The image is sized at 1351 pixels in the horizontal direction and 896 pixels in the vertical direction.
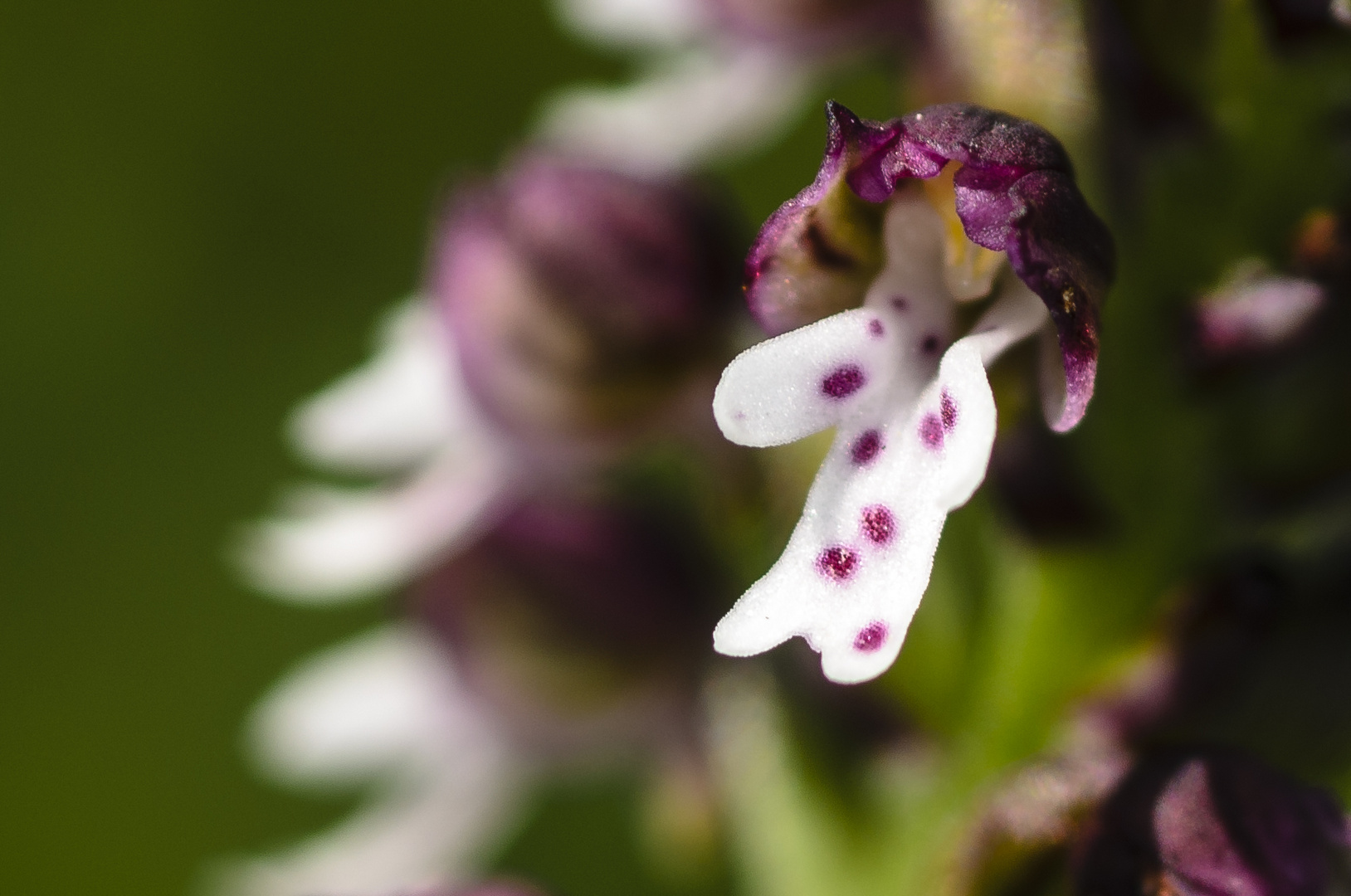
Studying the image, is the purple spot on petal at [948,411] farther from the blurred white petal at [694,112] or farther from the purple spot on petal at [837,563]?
the blurred white petal at [694,112]

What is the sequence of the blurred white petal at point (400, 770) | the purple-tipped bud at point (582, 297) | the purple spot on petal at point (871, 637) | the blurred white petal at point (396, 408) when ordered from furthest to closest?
the blurred white petal at point (400, 770)
the blurred white petal at point (396, 408)
the purple-tipped bud at point (582, 297)
the purple spot on petal at point (871, 637)

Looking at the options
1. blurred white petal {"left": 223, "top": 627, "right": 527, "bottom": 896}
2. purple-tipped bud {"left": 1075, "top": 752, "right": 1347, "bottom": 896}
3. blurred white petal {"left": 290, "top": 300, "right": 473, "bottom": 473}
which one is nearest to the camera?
purple-tipped bud {"left": 1075, "top": 752, "right": 1347, "bottom": 896}

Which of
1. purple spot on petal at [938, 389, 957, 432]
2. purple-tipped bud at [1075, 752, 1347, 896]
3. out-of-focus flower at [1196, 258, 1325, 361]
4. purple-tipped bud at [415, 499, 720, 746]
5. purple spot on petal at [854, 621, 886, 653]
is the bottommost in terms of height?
purple-tipped bud at [1075, 752, 1347, 896]

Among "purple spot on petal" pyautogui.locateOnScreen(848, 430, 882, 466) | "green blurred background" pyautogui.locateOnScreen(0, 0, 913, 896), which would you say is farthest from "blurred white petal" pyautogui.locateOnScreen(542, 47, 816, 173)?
"green blurred background" pyautogui.locateOnScreen(0, 0, 913, 896)

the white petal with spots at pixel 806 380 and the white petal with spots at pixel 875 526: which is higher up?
the white petal with spots at pixel 806 380

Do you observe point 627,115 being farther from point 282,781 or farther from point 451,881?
point 282,781

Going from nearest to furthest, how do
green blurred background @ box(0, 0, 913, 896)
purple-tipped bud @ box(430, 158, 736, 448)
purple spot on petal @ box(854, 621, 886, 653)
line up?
purple spot on petal @ box(854, 621, 886, 653) → purple-tipped bud @ box(430, 158, 736, 448) → green blurred background @ box(0, 0, 913, 896)

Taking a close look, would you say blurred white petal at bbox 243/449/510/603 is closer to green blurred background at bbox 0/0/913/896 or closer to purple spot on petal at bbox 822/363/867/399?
purple spot on petal at bbox 822/363/867/399

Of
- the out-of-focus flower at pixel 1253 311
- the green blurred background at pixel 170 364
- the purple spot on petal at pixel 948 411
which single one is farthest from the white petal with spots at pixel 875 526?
the green blurred background at pixel 170 364
